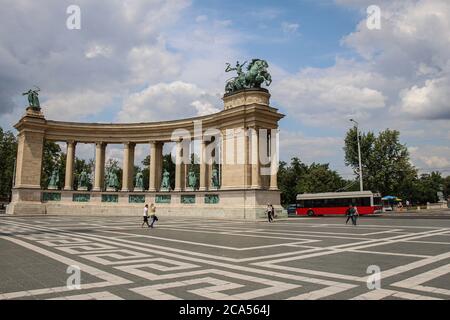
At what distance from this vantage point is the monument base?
36.6 meters

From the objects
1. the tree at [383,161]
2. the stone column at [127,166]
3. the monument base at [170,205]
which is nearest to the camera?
the monument base at [170,205]

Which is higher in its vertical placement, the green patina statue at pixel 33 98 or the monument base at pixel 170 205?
the green patina statue at pixel 33 98

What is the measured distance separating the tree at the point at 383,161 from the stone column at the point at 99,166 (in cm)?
4692

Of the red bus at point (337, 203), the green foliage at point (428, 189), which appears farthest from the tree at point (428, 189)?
the red bus at point (337, 203)

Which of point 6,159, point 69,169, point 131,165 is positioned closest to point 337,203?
point 131,165

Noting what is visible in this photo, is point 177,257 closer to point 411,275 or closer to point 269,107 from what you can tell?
point 411,275

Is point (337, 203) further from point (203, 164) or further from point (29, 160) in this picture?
point (29, 160)

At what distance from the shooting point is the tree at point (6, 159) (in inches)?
2832

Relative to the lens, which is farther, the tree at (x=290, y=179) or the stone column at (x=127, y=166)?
the tree at (x=290, y=179)

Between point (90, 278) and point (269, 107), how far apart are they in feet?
106

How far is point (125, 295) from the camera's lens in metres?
7.03


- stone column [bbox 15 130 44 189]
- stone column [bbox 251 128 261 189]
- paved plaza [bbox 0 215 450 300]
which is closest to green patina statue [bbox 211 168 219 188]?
stone column [bbox 251 128 261 189]

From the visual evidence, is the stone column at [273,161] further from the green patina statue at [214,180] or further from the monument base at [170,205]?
the green patina statue at [214,180]

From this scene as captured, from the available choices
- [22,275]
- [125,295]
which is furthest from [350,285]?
[22,275]
